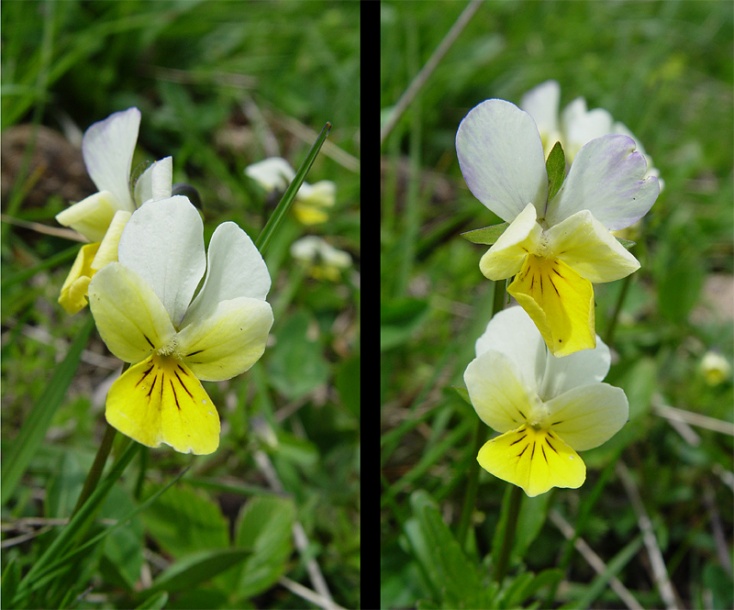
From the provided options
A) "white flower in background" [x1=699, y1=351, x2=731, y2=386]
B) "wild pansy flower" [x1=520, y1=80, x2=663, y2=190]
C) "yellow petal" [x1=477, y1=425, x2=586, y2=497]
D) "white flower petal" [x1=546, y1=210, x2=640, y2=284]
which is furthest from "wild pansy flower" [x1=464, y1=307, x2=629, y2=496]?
"white flower in background" [x1=699, y1=351, x2=731, y2=386]

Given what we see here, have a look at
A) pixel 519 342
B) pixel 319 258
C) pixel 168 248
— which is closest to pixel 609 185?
pixel 519 342

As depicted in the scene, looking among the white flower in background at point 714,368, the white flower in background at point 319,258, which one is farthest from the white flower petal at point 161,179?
the white flower in background at point 714,368

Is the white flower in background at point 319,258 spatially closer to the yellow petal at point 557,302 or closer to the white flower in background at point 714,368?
the white flower in background at point 714,368

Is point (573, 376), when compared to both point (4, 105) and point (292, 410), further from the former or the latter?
point (4, 105)

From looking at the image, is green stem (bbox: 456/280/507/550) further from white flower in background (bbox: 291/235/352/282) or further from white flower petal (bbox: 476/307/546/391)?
white flower in background (bbox: 291/235/352/282)

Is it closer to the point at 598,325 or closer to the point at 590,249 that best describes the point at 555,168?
the point at 590,249

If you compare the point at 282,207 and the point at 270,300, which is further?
the point at 270,300

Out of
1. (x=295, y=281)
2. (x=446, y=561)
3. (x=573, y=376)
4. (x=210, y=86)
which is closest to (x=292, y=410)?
(x=295, y=281)
